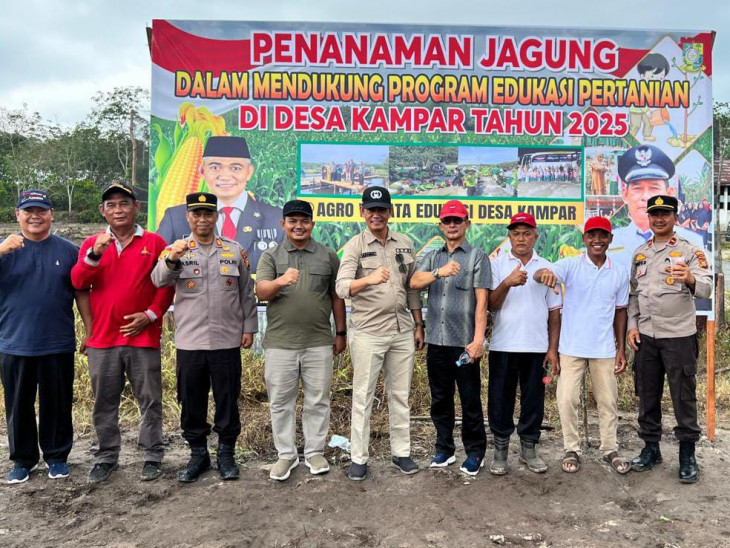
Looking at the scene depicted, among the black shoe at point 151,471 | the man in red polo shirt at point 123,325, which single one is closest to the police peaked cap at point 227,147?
the man in red polo shirt at point 123,325

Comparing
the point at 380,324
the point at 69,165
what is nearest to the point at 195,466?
the point at 380,324

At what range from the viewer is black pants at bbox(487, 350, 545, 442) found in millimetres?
3854

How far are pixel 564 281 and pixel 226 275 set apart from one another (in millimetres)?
2254

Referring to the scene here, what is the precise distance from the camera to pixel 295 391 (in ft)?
12.7

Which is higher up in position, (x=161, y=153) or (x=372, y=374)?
(x=161, y=153)

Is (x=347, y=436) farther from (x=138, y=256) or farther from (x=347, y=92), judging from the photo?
(x=347, y=92)

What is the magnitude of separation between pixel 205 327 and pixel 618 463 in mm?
2862

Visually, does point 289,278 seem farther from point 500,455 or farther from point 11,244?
point 500,455

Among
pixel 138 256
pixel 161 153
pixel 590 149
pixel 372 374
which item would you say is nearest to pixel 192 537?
pixel 372 374

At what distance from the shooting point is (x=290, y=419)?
12.8 feet

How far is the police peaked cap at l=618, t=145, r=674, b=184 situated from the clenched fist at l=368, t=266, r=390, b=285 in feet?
9.15

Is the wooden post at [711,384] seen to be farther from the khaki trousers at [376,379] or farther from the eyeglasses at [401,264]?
the eyeglasses at [401,264]

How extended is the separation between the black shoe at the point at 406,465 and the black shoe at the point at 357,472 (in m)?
0.24

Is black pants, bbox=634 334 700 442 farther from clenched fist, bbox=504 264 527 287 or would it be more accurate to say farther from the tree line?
the tree line
